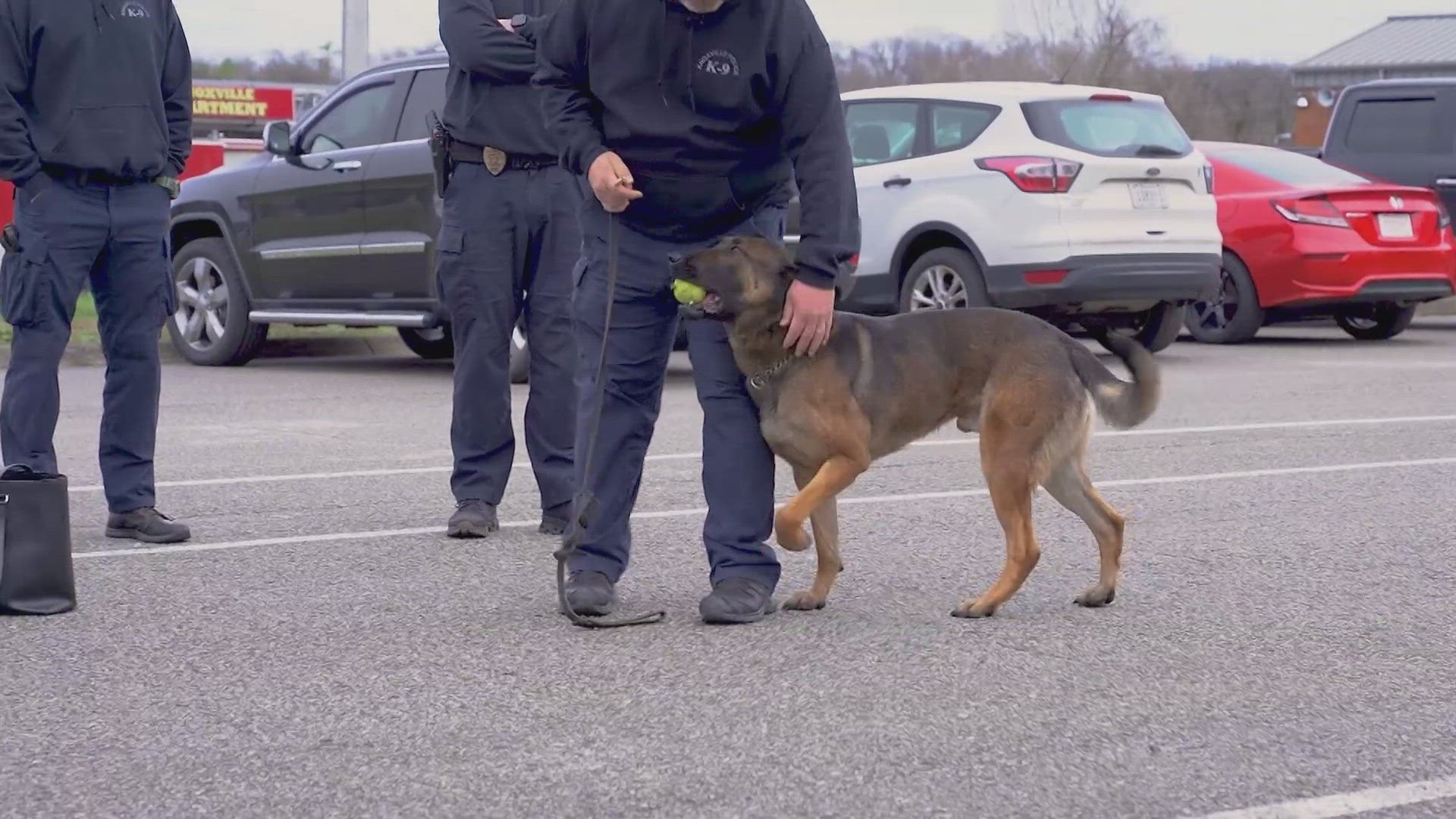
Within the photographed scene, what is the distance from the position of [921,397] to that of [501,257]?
191 centimetres

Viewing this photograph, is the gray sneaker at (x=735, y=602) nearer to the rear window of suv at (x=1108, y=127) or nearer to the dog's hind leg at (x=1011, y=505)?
the dog's hind leg at (x=1011, y=505)

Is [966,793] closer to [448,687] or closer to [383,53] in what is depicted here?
[448,687]

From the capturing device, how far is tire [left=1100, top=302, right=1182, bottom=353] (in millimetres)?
12820

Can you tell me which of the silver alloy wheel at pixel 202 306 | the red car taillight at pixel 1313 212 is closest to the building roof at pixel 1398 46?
the red car taillight at pixel 1313 212

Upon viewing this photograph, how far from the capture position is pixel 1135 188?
12094 mm

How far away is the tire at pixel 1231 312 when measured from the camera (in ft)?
47.3

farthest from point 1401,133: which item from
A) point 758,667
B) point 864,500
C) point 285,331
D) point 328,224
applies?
point 758,667

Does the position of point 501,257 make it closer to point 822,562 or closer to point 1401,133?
point 822,562

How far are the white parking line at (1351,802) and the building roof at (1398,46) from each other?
64.8 m

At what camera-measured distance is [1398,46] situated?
68.5 meters

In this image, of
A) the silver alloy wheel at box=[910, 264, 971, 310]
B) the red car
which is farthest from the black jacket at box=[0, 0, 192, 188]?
the red car

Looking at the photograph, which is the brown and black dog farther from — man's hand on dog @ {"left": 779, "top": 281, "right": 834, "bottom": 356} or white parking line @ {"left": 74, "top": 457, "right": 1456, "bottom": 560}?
white parking line @ {"left": 74, "top": 457, "right": 1456, "bottom": 560}

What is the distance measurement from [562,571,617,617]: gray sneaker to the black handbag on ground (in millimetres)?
1358

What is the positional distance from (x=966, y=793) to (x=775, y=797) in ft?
1.18
